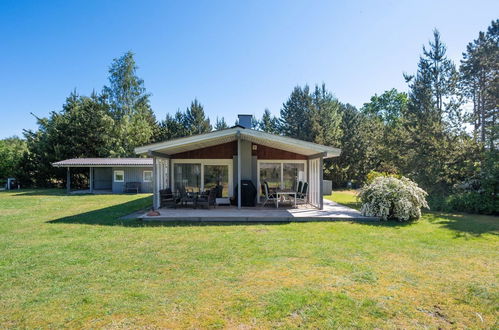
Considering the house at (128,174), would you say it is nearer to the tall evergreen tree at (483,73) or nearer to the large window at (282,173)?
the large window at (282,173)

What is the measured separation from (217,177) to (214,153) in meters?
0.98

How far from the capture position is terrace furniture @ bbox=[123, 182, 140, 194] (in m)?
18.2

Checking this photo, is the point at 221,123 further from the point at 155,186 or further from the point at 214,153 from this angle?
the point at 155,186

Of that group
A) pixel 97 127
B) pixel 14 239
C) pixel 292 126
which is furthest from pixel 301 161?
pixel 97 127

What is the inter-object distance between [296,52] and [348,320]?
12.5 metres

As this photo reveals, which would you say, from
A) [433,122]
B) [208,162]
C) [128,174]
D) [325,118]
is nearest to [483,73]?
[433,122]

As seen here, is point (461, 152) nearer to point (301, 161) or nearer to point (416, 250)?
point (301, 161)

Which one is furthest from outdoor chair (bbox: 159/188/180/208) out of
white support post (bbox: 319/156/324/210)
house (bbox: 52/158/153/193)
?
house (bbox: 52/158/153/193)

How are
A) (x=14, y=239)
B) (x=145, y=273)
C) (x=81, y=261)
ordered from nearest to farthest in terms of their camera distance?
(x=145, y=273) < (x=81, y=261) < (x=14, y=239)

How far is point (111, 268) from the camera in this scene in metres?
3.87

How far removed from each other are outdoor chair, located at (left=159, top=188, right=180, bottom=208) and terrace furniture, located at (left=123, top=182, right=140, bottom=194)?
9.78 meters

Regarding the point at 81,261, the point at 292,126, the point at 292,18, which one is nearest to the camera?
the point at 81,261

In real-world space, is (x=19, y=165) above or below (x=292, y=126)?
below

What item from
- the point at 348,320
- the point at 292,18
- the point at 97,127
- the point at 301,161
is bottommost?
the point at 348,320
